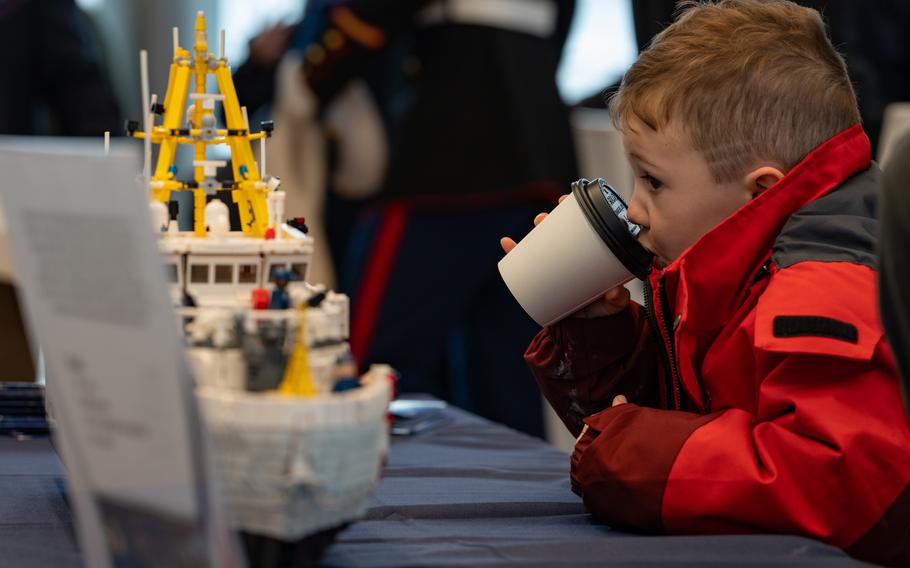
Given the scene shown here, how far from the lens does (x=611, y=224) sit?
1292mm

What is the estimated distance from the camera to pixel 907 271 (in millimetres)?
871

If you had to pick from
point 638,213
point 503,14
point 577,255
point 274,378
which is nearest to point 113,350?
point 274,378

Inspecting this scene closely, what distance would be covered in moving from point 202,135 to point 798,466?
60cm

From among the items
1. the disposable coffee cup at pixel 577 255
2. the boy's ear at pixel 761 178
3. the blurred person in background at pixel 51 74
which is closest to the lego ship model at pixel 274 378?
the disposable coffee cup at pixel 577 255

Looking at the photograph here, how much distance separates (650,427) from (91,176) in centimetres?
64

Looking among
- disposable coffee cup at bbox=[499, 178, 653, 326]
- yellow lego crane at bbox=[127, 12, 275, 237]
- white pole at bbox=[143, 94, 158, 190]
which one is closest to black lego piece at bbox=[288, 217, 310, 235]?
yellow lego crane at bbox=[127, 12, 275, 237]

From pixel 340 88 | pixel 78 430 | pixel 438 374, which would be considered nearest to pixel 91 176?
pixel 78 430

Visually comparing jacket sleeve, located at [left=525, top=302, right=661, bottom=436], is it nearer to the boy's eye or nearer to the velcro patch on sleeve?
the boy's eye

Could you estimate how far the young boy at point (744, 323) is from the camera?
1.14 metres

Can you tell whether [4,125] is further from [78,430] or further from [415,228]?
[78,430]

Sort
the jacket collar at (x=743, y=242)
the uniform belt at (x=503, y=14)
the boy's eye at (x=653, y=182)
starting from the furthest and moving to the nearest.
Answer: the uniform belt at (x=503, y=14) < the boy's eye at (x=653, y=182) < the jacket collar at (x=743, y=242)

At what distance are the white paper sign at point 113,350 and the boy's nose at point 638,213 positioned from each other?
702 mm

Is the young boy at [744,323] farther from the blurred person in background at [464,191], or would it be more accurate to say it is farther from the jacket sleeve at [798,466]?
the blurred person in background at [464,191]

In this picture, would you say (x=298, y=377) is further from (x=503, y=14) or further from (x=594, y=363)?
(x=503, y=14)
